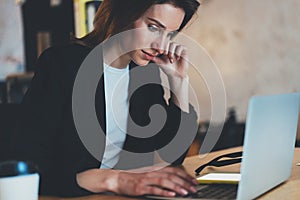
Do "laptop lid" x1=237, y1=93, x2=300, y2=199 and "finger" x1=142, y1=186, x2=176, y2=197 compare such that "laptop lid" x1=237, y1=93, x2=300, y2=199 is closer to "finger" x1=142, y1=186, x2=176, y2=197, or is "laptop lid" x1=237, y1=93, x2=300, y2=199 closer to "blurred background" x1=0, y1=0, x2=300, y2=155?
"finger" x1=142, y1=186, x2=176, y2=197

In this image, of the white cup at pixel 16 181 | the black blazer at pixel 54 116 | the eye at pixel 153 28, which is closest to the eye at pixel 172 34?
the eye at pixel 153 28

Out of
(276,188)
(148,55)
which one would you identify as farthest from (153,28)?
(276,188)

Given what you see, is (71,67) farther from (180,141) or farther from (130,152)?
(180,141)

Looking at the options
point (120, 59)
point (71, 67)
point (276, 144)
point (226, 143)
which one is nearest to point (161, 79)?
point (120, 59)

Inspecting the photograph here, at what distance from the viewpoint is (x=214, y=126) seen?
3535 millimetres

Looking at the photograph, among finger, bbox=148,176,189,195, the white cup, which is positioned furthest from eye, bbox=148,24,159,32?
the white cup

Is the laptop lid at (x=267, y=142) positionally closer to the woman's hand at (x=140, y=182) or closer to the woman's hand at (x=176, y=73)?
the woman's hand at (x=140, y=182)

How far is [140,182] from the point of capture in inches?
50.6

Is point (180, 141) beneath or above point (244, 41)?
beneath

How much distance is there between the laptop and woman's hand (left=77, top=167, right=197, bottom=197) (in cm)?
4

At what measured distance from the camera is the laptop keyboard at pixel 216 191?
1.22 metres

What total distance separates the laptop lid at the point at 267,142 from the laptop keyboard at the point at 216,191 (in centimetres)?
5

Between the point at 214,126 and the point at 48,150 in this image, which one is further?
the point at 214,126

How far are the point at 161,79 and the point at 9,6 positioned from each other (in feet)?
3.14
